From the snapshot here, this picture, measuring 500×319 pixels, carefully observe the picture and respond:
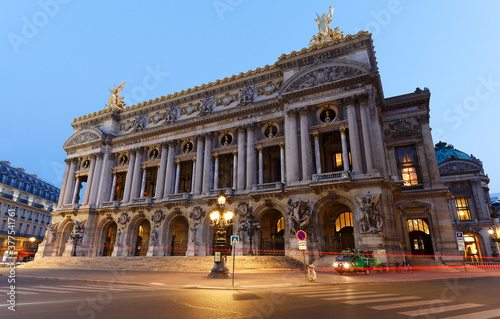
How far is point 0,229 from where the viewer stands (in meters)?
50.6

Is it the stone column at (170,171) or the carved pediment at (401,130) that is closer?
the carved pediment at (401,130)

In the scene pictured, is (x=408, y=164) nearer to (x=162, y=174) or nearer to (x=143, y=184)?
(x=162, y=174)

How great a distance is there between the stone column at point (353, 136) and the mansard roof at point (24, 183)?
61082mm

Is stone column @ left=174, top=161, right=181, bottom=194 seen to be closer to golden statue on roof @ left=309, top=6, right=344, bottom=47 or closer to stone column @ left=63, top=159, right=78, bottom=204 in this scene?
stone column @ left=63, top=159, right=78, bottom=204

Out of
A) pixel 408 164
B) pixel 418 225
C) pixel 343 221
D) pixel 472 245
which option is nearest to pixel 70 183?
pixel 343 221

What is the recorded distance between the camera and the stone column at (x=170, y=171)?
38.1 meters

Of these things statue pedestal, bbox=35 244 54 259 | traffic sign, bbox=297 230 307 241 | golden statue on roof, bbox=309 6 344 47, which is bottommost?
statue pedestal, bbox=35 244 54 259

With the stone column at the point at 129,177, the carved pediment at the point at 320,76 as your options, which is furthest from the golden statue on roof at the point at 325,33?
the stone column at the point at 129,177

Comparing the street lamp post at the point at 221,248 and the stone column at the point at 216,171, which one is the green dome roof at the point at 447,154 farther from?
the street lamp post at the point at 221,248

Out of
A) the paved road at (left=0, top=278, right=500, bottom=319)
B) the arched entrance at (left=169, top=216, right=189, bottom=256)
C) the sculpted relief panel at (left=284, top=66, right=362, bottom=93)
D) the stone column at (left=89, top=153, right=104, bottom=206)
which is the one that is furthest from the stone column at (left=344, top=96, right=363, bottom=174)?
the stone column at (left=89, top=153, right=104, bottom=206)

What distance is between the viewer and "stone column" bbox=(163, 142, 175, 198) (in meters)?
38.1

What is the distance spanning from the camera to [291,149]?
3152cm

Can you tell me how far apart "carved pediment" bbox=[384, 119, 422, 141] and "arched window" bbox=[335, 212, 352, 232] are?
10613 mm

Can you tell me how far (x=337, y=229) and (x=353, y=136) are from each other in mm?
10231
